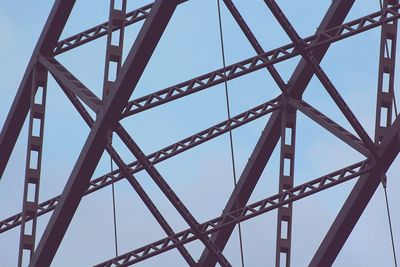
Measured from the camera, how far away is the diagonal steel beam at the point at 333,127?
39594 millimetres

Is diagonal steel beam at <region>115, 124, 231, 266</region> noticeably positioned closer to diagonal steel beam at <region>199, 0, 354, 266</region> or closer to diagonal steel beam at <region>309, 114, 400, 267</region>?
diagonal steel beam at <region>199, 0, 354, 266</region>

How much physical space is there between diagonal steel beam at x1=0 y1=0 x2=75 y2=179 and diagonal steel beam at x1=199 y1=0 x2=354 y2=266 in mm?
A: 4612

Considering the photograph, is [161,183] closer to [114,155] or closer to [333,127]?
[114,155]

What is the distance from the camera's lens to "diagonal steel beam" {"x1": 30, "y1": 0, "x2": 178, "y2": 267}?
3706 cm

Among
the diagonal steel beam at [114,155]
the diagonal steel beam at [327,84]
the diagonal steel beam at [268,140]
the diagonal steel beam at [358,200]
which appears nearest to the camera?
the diagonal steel beam at [327,84]

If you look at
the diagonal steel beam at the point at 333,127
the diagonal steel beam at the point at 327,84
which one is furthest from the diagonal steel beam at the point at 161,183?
the diagonal steel beam at the point at 327,84

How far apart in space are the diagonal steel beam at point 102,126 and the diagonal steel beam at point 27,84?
3.20 meters

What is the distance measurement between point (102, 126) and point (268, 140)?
5.16 metres

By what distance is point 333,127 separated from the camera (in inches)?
1581

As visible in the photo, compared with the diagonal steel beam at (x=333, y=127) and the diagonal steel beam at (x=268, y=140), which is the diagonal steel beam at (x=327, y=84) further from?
the diagonal steel beam at (x=268, y=140)

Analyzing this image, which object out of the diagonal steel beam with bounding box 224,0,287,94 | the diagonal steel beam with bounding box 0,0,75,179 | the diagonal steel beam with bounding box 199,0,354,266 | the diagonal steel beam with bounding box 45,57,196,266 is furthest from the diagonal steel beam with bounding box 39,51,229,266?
the diagonal steel beam with bounding box 224,0,287,94

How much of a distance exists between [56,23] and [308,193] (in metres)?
6.16

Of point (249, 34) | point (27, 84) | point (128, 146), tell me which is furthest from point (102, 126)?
point (27, 84)

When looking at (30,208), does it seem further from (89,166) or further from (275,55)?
(275,55)
